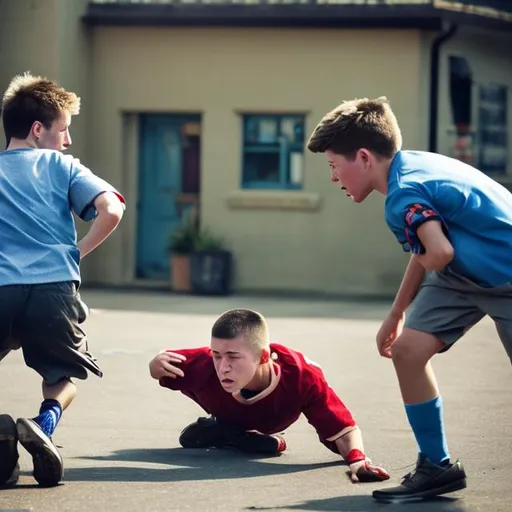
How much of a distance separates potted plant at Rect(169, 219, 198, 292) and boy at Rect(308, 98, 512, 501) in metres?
14.3

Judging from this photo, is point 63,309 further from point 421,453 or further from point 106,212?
point 421,453

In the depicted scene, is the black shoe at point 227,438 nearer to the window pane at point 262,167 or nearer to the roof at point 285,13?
the roof at point 285,13

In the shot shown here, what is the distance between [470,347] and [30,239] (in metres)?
7.11

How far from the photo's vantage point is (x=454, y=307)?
559 centimetres

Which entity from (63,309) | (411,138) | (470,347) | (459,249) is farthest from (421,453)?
(411,138)

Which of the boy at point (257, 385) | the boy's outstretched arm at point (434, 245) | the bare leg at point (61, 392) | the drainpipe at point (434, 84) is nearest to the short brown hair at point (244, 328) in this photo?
the boy at point (257, 385)

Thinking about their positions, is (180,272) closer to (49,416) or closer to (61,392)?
(61,392)

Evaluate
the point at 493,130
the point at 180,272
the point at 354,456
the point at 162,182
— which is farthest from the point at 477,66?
the point at 354,456

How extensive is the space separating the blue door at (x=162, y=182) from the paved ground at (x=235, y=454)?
25.6 ft

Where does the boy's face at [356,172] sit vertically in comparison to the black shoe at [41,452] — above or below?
above

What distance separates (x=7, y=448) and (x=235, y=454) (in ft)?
4.75

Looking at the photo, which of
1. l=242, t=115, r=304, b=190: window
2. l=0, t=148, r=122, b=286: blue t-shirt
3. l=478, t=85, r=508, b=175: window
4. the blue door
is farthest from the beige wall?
l=0, t=148, r=122, b=286: blue t-shirt

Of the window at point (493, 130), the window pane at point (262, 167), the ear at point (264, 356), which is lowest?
the ear at point (264, 356)

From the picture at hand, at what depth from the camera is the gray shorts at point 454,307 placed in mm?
5430
